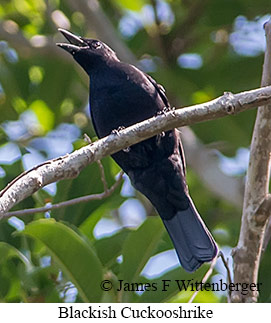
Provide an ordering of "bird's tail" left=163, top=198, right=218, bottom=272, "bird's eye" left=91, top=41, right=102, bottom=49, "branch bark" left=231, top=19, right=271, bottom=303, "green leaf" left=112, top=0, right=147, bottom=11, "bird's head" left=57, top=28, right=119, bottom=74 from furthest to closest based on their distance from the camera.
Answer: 1. "green leaf" left=112, top=0, right=147, bottom=11
2. "bird's eye" left=91, top=41, right=102, bottom=49
3. "bird's head" left=57, top=28, right=119, bottom=74
4. "bird's tail" left=163, top=198, right=218, bottom=272
5. "branch bark" left=231, top=19, right=271, bottom=303

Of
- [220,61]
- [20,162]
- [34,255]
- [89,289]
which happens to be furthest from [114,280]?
[220,61]

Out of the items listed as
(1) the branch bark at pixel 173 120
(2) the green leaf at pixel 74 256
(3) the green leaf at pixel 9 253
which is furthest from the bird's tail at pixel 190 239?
(1) the branch bark at pixel 173 120

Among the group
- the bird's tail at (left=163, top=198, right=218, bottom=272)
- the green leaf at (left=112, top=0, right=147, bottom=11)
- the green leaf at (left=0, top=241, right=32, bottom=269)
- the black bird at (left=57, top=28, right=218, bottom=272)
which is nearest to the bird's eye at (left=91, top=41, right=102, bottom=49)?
the black bird at (left=57, top=28, right=218, bottom=272)

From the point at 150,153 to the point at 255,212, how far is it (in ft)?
3.48

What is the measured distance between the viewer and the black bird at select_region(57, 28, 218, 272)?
163 inches

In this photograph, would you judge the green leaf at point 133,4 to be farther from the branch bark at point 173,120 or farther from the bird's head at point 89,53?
the branch bark at point 173,120

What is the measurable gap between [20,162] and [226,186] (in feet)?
3.67

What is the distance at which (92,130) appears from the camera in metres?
5.12

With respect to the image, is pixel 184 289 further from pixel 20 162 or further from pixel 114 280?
pixel 20 162

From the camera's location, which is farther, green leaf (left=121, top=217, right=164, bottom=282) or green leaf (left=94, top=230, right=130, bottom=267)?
green leaf (left=94, top=230, right=130, bottom=267)

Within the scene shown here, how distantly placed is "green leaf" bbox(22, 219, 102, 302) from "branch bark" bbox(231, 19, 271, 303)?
0.72m

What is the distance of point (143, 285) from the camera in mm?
3873

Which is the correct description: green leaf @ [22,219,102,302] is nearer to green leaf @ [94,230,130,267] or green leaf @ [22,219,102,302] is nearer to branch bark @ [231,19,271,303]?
green leaf @ [94,230,130,267]

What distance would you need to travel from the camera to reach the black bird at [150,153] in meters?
4.13
